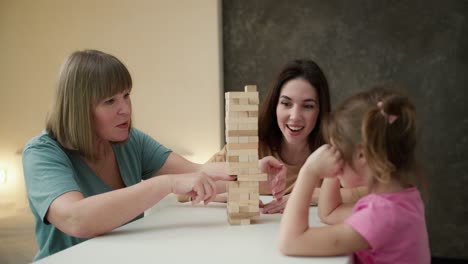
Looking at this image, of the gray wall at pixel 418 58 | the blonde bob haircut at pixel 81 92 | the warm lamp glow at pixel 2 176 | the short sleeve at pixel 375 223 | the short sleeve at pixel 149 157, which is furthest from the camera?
the warm lamp glow at pixel 2 176

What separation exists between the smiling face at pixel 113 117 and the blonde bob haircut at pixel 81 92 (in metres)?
0.02

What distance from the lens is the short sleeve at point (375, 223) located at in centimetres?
100

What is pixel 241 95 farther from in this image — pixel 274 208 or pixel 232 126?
pixel 274 208

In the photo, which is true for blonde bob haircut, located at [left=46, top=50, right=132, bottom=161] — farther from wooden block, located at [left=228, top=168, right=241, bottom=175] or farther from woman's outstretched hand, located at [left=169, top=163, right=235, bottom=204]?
wooden block, located at [left=228, top=168, right=241, bottom=175]

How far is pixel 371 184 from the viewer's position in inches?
43.2

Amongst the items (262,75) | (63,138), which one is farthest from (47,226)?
(262,75)

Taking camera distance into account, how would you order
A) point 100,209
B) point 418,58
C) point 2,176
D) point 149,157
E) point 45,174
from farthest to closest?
point 2,176
point 418,58
point 149,157
point 45,174
point 100,209

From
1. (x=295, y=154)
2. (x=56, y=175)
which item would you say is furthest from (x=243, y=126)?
(x=295, y=154)

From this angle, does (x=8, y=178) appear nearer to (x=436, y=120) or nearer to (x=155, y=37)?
(x=155, y=37)

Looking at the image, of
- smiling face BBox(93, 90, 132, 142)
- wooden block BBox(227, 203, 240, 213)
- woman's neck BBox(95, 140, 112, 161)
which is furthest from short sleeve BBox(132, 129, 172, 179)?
wooden block BBox(227, 203, 240, 213)

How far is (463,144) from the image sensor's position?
3.16 m

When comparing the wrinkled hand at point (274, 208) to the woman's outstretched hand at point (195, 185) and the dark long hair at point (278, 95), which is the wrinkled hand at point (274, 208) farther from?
the dark long hair at point (278, 95)

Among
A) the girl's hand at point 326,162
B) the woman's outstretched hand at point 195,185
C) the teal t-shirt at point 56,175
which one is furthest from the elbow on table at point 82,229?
the girl's hand at point 326,162

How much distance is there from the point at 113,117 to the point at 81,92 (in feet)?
0.42
